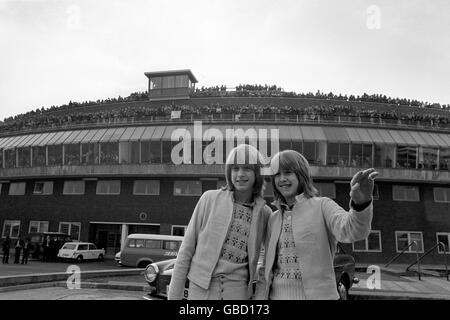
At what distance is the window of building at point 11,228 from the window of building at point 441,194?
1465 inches

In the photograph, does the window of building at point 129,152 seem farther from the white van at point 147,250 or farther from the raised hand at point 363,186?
the raised hand at point 363,186

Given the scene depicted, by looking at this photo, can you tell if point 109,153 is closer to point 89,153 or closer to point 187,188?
point 89,153

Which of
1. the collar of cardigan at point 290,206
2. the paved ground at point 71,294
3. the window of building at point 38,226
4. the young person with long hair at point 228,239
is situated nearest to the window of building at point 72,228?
the window of building at point 38,226

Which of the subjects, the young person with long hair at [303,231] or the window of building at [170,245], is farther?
the window of building at [170,245]

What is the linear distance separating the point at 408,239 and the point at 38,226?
3212 cm

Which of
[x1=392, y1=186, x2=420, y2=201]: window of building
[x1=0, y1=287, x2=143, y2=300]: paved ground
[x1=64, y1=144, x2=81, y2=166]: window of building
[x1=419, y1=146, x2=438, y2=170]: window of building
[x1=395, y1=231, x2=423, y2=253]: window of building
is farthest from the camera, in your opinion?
[x1=64, y1=144, x2=81, y2=166]: window of building

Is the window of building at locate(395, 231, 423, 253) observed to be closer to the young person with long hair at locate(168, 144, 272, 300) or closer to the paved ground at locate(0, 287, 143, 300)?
the paved ground at locate(0, 287, 143, 300)

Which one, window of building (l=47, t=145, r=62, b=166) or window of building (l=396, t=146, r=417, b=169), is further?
window of building (l=47, t=145, r=62, b=166)

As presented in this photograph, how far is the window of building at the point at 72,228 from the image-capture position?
109ft

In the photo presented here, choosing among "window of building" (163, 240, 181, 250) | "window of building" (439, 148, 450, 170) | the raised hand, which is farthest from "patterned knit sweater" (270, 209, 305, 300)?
"window of building" (439, 148, 450, 170)

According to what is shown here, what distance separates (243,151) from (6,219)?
4039 cm

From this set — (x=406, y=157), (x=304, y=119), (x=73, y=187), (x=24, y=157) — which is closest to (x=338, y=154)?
(x=304, y=119)

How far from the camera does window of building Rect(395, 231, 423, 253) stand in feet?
100

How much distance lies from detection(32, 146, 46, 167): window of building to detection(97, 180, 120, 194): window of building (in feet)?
19.3
